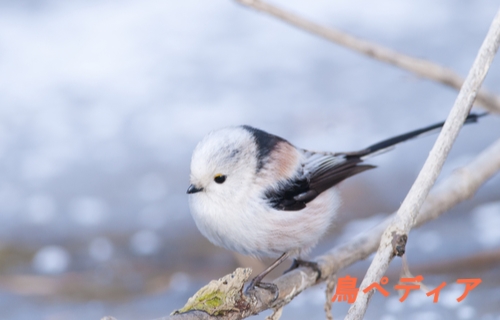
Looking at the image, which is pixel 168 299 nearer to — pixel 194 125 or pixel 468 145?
pixel 194 125

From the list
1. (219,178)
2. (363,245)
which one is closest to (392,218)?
(363,245)

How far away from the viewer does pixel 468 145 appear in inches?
123

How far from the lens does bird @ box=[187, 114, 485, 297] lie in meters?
1.65

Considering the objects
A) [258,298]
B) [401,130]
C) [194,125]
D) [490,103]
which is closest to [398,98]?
[401,130]

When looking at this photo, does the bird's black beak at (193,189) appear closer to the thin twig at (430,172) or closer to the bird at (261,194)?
the bird at (261,194)

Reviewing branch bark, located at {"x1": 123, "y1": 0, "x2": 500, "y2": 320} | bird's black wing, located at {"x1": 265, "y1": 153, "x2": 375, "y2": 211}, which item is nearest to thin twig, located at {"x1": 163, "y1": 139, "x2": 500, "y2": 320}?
branch bark, located at {"x1": 123, "y1": 0, "x2": 500, "y2": 320}

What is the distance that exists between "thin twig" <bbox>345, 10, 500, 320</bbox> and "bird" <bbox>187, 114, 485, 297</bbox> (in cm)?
35

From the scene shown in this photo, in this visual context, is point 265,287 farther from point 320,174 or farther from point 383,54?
point 383,54

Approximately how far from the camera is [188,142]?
336cm

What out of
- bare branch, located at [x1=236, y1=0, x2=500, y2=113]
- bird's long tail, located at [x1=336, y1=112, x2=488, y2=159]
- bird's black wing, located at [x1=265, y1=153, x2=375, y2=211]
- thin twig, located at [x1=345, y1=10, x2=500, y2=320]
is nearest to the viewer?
thin twig, located at [x1=345, y1=10, x2=500, y2=320]

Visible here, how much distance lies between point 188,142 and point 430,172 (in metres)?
2.00

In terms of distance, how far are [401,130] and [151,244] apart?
54.2 inches

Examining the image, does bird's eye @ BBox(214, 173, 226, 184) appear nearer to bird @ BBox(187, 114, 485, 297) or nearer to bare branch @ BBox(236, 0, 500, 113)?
bird @ BBox(187, 114, 485, 297)

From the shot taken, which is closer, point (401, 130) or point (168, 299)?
point (168, 299)
